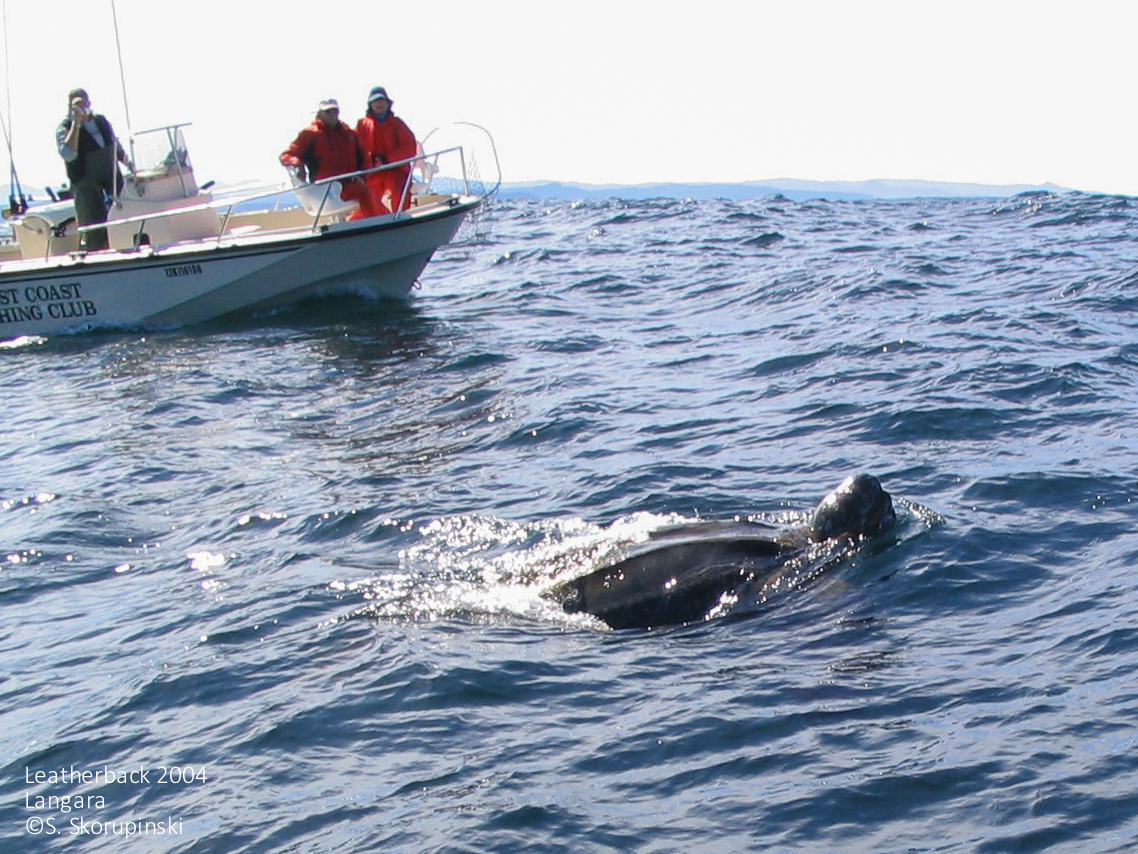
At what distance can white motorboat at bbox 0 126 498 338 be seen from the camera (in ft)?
54.5

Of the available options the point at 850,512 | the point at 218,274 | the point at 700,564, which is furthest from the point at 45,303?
the point at 850,512

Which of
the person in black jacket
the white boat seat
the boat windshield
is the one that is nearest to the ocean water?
the white boat seat

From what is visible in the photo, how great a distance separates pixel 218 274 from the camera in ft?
55.5

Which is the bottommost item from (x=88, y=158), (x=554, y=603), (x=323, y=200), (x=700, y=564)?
(x=554, y=603)

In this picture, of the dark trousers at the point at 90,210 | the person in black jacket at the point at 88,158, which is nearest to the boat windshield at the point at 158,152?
the person in black jacket at the point at 88,158

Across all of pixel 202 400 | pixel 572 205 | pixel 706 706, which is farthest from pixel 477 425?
pixel 572 205

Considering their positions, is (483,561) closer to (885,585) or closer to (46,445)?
(885,585)

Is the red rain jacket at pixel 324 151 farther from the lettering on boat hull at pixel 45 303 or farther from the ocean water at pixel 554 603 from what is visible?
the lettering on boat hull at pixel 45 303

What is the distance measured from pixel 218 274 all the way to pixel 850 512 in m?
11.2

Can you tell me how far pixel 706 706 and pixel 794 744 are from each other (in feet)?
1.68

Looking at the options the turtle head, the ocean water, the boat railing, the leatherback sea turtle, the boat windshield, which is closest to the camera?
the ocean water

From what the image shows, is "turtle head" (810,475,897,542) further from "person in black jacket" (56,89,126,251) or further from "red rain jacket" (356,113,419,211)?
"person in black jacket" (56,89,126,251)

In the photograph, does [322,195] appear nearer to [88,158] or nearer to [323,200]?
[323,200]

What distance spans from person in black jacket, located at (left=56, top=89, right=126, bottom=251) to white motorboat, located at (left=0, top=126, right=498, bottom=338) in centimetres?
25
